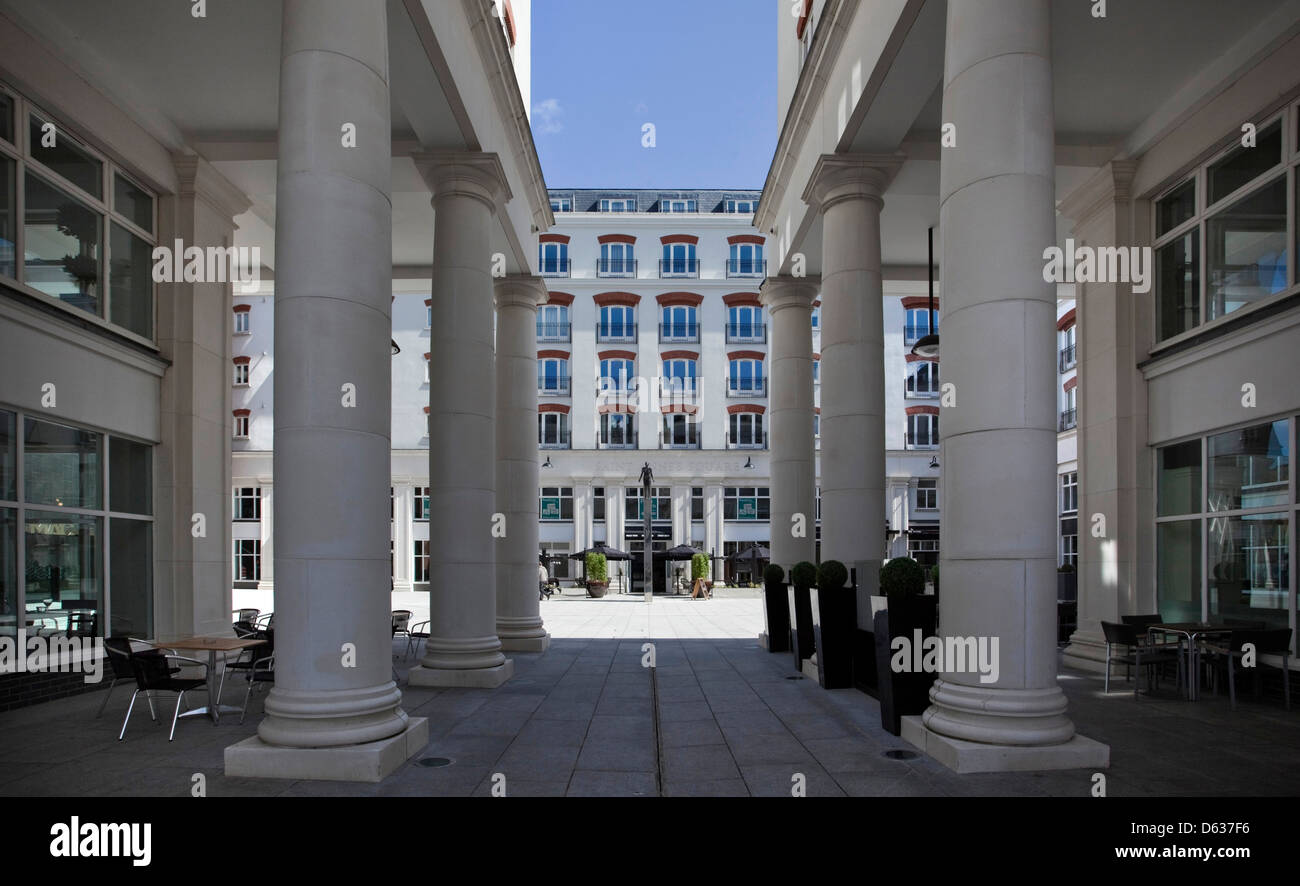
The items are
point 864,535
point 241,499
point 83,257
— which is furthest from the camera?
point 241,499

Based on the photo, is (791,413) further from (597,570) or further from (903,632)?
(597,570)

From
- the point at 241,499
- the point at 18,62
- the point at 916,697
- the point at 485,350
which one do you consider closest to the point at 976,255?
the point at 916,697

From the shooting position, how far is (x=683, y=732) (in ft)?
30.5

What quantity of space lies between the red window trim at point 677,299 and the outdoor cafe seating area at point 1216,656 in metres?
40.5

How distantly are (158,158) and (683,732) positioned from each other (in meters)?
12.0

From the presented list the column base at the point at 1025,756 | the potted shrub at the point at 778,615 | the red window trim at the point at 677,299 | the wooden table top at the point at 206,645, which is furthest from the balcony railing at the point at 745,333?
the column base at the point at 1025,756

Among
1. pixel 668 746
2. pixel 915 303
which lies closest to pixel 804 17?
pixel 668 746

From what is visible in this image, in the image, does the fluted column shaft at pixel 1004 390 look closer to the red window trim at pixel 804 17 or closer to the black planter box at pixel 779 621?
the black planter box at pixel 779 621

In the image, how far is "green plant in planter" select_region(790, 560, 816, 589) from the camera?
13.9 m

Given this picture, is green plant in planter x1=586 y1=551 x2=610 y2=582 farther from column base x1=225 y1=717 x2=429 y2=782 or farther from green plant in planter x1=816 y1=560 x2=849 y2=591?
column base x1=225 y1=717 x2=429 y2=782

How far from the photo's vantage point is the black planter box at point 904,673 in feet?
29.0

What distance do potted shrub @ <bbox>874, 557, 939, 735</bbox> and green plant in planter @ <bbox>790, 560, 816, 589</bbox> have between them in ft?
15.6

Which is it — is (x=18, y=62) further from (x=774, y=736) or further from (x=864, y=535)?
(x=864, y=535)

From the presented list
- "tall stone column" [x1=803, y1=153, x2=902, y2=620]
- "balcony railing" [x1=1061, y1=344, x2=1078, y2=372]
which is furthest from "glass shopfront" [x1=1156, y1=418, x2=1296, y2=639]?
"balcony railing" [x1=1061, y1=344, x2=1078, y2=372]
